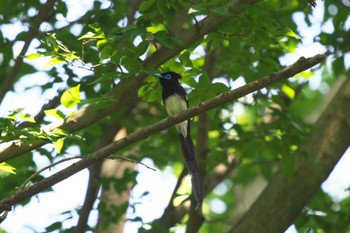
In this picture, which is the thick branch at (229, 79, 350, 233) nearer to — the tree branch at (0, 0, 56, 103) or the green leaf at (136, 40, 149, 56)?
the green leaf at (136, 40, 149, 56)

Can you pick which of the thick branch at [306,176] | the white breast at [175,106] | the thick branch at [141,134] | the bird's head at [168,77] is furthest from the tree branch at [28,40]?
the thick branch at [306,176]

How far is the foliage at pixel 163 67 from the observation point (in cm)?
456

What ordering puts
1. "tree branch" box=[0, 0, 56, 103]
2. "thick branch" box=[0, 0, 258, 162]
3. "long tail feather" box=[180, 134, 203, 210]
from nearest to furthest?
"thick branch" box=[0, 0, 258, 162]
"long tail feather" box=[180, 134, 203, 210]
"tree branch" box=[0, 0, 56, 103]

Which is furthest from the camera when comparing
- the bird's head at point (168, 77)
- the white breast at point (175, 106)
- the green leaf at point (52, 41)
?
the white breast at point (175, 106)

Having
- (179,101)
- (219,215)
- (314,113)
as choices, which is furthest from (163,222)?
(314,113)

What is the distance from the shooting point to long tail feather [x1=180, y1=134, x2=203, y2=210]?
17.9ft

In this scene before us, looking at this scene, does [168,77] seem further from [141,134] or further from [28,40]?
[141,134]

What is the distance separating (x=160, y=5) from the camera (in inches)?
188

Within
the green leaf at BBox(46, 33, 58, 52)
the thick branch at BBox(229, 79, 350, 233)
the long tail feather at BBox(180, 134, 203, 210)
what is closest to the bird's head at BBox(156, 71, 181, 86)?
the long tail feather at BBox(180, 134, 203, 210)

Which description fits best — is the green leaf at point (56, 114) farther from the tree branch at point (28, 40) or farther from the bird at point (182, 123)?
the tree branch at point (28, 40)

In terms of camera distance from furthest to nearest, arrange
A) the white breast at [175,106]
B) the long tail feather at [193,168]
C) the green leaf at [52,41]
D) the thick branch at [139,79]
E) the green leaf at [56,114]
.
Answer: the white breast at [175,106] → the long tail feather at [193,168] → the thick branch at [139,79] → the green leaf at [56,114] → the green leaf at [52,41]

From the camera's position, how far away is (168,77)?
562 cm

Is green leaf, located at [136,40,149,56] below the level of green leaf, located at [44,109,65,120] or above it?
above

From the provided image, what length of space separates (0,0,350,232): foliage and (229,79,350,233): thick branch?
194 millimetres
